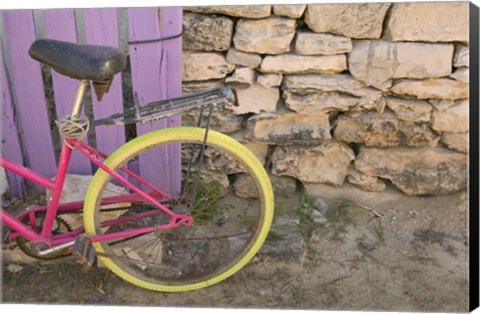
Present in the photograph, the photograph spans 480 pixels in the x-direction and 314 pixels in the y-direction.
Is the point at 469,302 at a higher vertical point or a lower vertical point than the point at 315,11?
lower

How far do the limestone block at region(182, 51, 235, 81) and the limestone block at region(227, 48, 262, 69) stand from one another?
0.03 meters

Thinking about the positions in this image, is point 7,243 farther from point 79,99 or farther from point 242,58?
point 242,58

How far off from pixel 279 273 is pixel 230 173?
0.72m

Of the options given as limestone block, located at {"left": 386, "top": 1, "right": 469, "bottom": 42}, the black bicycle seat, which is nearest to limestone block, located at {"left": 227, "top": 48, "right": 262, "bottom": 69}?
limestone block, located at {"left": 386, "top": 1, "right": 469, "bottom": 42}

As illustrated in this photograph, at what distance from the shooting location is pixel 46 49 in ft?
7.53

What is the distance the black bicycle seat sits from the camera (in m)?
2.25

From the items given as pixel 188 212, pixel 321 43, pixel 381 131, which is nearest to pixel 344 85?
pixel 321 43

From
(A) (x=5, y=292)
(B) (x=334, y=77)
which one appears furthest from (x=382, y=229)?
(A) (x=5, y=292)

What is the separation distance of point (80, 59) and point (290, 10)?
3.85 ft

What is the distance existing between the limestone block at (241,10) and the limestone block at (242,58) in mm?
198

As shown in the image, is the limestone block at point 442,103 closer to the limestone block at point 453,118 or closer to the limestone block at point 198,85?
the limestone block at point 453,118

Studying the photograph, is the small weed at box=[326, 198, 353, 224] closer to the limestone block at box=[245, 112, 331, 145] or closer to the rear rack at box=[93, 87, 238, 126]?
the limestone block at box=[245, 112, 331, 145]

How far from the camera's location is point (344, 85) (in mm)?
3104

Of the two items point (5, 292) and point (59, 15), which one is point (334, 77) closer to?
point (59, 15)
